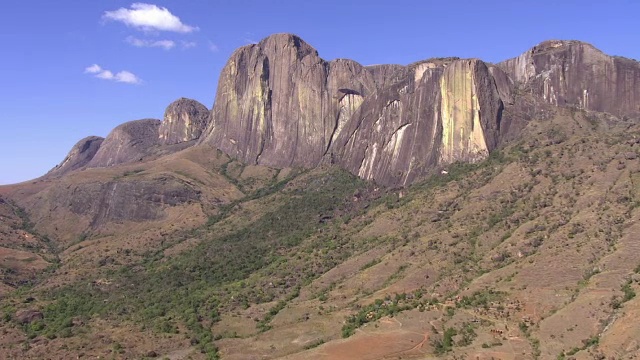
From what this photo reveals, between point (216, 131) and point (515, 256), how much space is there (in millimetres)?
128011

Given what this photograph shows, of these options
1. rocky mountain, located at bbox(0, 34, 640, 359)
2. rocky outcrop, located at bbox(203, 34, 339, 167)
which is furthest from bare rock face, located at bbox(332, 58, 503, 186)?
rocky outcrop, located at bbox(203, 34, 339, 167)

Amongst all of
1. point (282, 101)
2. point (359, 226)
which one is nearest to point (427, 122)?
point (359, 226)

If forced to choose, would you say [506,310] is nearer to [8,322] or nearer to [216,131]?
[8,322]

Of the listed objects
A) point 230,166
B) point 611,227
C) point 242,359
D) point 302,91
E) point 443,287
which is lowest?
point 242,359

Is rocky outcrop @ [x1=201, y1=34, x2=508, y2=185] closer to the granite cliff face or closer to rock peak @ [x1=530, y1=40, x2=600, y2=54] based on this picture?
the granite cliff face

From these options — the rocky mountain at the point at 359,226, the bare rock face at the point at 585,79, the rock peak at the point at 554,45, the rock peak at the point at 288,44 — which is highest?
the rock peak at the point at 288,44

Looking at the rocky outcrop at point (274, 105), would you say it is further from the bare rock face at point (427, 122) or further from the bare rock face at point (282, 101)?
the bare rock face at point (427, 122)

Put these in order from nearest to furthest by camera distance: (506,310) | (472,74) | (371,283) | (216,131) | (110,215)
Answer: (506,310) → (371,283) → (472,74) → (110,215) → (216,131)

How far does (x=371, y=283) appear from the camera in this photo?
292 ft

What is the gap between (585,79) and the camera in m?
125

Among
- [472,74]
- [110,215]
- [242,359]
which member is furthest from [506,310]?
[110,215]

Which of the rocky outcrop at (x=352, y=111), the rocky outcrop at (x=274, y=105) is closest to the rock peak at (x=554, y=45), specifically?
the rocky outcrop at (x=352, y=111)

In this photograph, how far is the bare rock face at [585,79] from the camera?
404ft

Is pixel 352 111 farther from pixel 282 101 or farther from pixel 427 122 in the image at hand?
pixel 427 122
